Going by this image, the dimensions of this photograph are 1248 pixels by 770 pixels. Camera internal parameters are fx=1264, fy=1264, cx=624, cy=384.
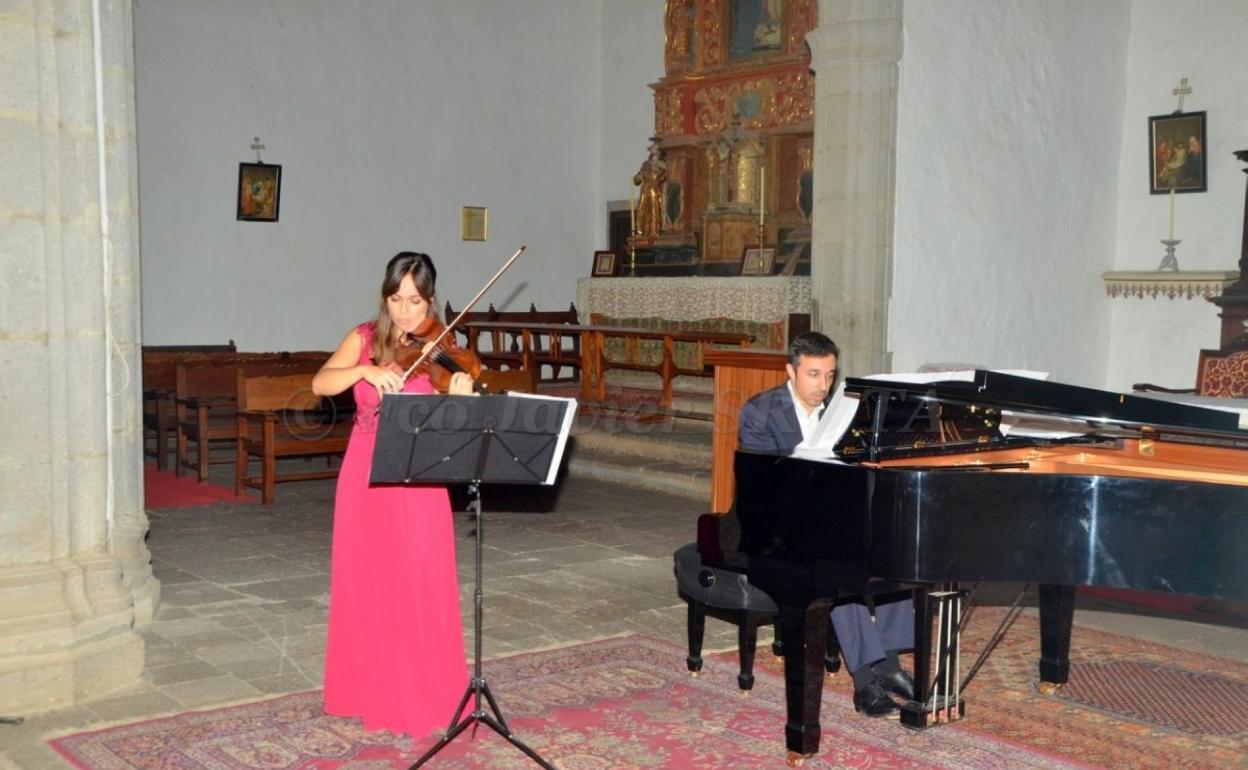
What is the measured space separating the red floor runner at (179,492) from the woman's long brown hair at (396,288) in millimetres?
5015

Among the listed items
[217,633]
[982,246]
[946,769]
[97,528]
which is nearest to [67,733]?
[97,528]

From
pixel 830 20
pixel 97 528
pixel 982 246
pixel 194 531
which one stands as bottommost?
pixel 194 531

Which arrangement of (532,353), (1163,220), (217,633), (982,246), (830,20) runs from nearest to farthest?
(217,633)
(830,20)
(982,246)
(1163,220)
(532,353)

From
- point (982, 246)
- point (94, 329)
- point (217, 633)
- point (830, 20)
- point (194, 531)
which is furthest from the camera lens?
point (982, 246)

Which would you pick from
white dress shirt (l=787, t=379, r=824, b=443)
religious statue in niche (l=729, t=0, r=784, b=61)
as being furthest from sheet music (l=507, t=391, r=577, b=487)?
religious statue in niche (l=729, t=0, r=784, b=61)

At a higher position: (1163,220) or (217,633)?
(1163,220)

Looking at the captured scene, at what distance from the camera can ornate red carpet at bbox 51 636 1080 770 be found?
3.85 metres

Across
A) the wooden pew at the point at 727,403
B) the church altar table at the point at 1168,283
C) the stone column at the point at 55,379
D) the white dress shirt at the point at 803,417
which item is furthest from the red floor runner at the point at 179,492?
the church altar table at the point at 1168,283

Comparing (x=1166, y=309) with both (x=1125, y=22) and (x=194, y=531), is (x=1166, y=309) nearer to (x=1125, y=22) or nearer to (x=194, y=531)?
(x=1125, y=22)

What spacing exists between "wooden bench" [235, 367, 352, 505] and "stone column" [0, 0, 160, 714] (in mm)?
3948

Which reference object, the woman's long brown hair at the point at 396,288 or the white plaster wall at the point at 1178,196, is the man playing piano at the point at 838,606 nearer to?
the woman's long brown hair at the point at 396,288

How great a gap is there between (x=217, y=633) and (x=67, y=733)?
4.07ft

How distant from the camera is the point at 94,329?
4.42 meters

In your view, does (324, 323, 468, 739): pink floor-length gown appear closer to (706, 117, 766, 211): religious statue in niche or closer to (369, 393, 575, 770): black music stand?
(369, 393, 575, 770): black music stand
